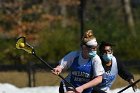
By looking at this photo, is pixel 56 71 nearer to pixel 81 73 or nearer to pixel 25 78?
pixel 81 73

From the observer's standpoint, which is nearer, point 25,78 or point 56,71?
point 56,71

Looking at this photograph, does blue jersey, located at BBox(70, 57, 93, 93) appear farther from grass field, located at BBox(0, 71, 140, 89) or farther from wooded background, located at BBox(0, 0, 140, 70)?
wooded background, located at BBox(0, 0, 140, 70)

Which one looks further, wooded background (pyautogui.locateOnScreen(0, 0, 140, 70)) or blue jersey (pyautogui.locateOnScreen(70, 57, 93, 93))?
wooded background (pyautogui.locateOnScreen(0, 0, 140, 70))

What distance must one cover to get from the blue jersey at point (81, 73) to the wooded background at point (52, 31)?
1096 cm

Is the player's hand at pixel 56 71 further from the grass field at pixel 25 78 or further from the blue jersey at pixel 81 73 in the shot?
the grass field at pixel 25 78

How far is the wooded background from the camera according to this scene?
25.5 m

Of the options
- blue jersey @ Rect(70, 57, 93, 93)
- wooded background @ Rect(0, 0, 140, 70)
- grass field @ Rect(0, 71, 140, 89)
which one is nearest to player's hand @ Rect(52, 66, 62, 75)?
blue jersey @ Rect(70, 57, 93, 93)

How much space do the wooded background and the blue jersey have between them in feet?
36.0

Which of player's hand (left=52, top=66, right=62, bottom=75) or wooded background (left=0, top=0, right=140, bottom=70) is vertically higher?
wooded background (left=0, top=0, right=140, bottom=70)

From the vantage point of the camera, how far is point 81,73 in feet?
28.3

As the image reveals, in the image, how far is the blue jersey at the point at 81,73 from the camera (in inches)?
339

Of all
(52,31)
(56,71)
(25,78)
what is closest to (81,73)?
(56,71)

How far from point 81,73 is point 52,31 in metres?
21.6

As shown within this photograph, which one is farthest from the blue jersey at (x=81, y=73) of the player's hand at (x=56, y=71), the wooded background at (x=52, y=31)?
the wooded background at (x=52, y=31)
